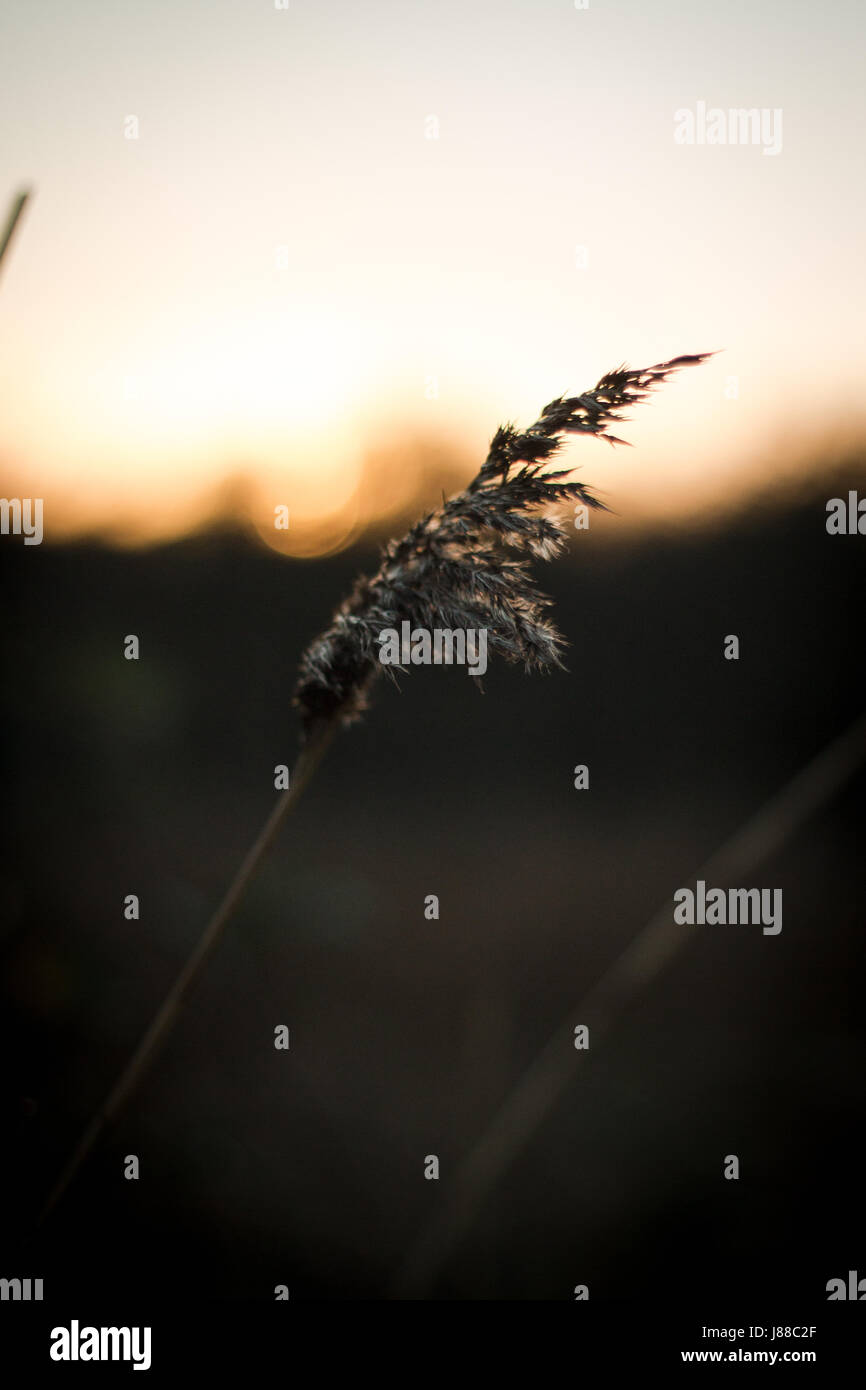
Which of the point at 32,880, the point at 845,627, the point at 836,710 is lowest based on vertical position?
the point at 32,880

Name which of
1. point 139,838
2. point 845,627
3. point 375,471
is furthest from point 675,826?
point 139,838

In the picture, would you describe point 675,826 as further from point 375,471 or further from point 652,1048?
point 375,471

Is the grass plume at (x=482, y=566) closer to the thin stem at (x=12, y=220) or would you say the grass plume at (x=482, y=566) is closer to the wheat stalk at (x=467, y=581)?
the wheat stalk at (x=467, y=581)

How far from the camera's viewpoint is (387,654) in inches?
40.9
